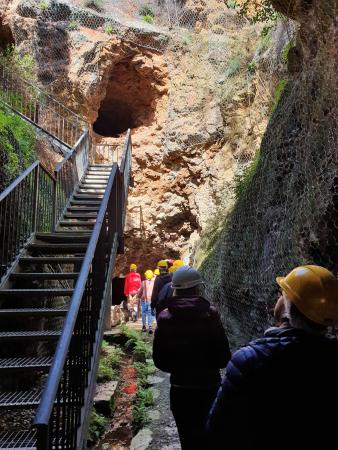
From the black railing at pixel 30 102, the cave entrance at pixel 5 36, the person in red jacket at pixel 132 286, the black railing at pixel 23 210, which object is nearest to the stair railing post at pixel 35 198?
the black railing at pixel 23 210

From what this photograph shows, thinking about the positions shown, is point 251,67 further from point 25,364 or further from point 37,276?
point 25,364

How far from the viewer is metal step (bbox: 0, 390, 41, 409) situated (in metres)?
3.24

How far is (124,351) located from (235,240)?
407cm

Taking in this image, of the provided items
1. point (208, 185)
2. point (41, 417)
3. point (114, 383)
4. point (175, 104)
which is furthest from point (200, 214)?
point (41, 417)

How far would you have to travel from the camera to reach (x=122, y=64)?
1953 cm

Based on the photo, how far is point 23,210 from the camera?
5848 mm

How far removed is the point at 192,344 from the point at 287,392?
1.34 metres

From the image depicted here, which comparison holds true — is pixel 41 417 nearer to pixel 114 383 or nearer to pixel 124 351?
pixel 114 383

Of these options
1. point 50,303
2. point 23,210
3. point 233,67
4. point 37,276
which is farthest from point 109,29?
point 37,276

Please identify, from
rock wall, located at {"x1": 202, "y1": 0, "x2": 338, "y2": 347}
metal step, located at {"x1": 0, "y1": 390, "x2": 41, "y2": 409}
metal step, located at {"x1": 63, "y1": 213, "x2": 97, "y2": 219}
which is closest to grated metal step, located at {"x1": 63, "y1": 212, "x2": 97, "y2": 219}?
metal step, located at {"x1": 63, "y1": 213, "x2": 97, "y2": 219}

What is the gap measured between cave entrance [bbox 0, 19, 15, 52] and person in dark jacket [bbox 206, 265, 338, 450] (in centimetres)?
1347

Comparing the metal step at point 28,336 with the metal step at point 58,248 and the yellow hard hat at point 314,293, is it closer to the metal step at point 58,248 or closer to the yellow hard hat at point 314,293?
the metal step at point 58,248

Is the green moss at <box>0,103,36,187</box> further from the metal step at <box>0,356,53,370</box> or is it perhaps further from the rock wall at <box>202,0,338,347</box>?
the metal step at <box>0,356,53,370</box>

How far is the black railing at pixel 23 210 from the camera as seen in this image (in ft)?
16.6
